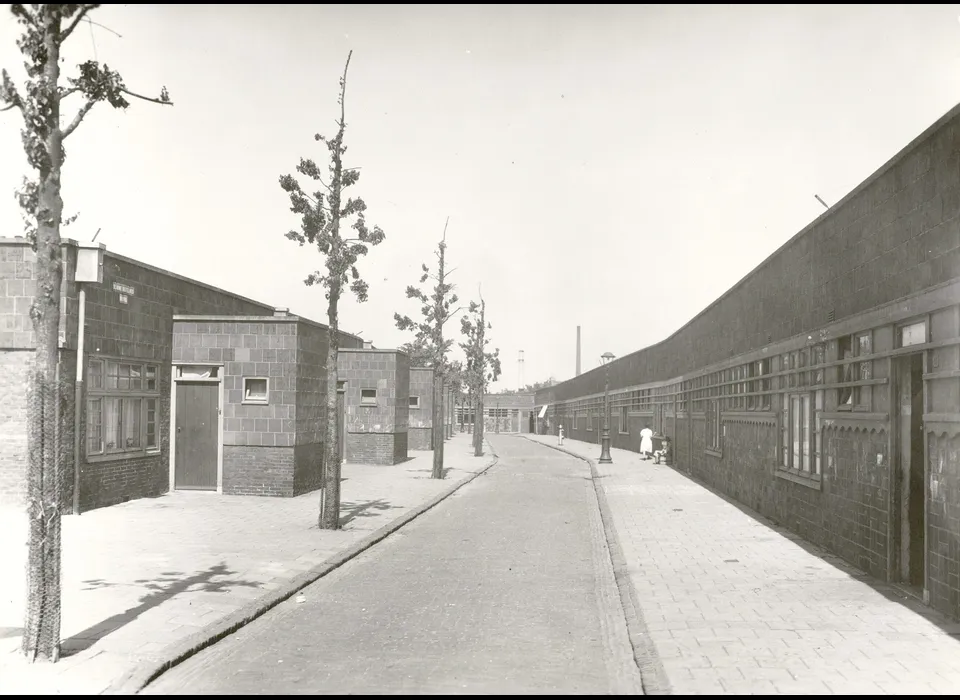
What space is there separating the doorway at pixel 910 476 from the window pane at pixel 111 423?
12.5 m

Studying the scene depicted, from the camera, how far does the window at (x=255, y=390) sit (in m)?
17.3

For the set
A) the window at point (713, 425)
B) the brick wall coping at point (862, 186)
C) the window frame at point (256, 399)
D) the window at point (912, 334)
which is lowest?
the window at point (713, 425)

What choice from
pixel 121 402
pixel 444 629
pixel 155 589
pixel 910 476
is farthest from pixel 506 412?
pixel 444 629

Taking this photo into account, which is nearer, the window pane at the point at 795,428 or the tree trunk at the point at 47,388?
the tree trunk at the point at 47,388

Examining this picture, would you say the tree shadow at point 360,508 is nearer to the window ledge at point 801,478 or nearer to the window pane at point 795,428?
the window ledge at point 801,478

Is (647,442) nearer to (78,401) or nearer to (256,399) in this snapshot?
(256,399)

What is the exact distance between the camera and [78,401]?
14.1m

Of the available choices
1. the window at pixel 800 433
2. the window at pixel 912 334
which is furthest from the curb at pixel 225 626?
the window at pixel 912 334

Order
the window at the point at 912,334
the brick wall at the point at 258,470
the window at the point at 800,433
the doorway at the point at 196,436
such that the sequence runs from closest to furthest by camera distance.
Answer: the window at the point at 912,334
the window at the point at 800,433
the brick wall at the point at 258,470
the doorway at the point at 196,436

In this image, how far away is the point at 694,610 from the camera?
7.66m

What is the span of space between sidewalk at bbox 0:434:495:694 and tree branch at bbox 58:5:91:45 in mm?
4309

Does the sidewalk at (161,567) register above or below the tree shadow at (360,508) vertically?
above

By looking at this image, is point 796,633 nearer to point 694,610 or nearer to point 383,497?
point 694,610

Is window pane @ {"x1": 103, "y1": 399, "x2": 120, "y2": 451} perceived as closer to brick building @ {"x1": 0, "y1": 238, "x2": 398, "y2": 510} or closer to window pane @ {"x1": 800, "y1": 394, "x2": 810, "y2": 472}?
brick building @ {"x1": 0, "y1": 238, "x2": 398, "y2": 510}
